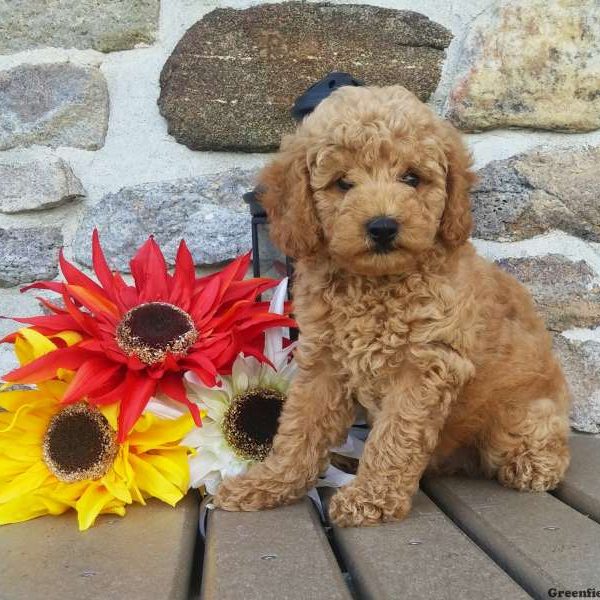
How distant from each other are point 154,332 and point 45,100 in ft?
3.35

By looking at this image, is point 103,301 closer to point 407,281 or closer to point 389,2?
point 407,281

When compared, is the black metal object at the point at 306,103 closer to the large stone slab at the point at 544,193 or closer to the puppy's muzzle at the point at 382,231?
the puppy's muzzle at the point at 382,231

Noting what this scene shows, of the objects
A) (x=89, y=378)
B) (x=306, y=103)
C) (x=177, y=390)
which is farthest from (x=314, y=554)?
(x=306, y=103)

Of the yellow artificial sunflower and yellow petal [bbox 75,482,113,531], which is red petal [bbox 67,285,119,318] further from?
yellow petal [bbox 75,482,113,531]

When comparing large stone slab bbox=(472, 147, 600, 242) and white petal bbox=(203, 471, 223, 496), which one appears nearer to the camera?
white petal bbox=(203, 471, 223, 496)

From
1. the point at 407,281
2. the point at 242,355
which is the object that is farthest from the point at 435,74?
the point at 242,355

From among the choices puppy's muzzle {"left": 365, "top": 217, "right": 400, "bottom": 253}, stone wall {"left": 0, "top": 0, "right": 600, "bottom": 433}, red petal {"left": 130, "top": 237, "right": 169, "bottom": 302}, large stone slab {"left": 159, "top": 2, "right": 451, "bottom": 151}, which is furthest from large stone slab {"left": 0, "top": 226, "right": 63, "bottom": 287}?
puppy's muzzle {"left": 365, "top": 217, "right": 400, "bottom": 253}

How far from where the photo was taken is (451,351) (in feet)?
6.34

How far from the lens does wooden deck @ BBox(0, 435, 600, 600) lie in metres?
1.37

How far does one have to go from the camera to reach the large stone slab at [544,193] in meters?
2.52

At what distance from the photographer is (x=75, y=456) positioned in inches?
76.6

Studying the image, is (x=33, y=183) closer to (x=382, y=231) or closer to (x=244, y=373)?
(x=244, y=373)

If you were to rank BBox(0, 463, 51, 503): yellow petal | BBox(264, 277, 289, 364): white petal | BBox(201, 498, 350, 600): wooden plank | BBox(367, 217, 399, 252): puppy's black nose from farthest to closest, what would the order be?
BBox(264, 277, 289, 364): white petal, BBox(0, 463, 51, 503): yellow petal, BBox(367, 217, 399, 252): puppy's black nose, BBox(201, 498, 350, 600): wooden plank

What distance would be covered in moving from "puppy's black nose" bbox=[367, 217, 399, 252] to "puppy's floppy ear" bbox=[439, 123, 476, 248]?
0.21 m
